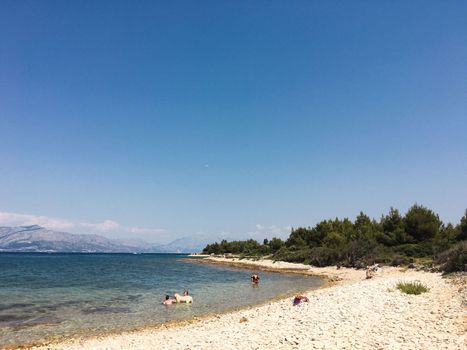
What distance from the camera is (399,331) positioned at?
13117 millimetres

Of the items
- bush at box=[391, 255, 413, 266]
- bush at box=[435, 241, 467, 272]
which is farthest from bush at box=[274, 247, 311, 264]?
bush at box=[435, 241, 467, 272]

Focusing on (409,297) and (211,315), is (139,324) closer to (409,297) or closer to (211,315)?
(211,315)

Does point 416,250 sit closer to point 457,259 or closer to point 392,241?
point 392,241

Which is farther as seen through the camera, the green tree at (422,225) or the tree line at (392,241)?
the green tree at (422,225)

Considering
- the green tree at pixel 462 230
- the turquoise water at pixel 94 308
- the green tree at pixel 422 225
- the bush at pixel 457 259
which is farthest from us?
the green tree at pixel 422 225

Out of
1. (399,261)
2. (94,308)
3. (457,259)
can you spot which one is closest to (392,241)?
(399,261)

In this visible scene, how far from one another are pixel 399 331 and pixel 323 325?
280 centimetres

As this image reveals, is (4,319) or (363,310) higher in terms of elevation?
(363,310)

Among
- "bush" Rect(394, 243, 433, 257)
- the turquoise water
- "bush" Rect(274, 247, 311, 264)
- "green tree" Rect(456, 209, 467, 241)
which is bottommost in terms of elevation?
the turquoise water

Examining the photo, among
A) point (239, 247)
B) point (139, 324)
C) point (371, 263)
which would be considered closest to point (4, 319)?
point (139, 324)

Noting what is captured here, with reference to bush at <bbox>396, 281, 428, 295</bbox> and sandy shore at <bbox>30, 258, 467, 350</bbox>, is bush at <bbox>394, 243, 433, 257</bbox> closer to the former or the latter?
bush at <bbox>396, 281, 428, 295</bbox>

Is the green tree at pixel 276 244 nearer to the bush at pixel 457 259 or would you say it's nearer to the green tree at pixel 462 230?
the green tree at pixel 462 230

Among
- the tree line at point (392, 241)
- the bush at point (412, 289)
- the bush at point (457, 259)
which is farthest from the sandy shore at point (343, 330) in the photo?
the tree line at point (392, 241)

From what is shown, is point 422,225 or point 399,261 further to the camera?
point 422,225
